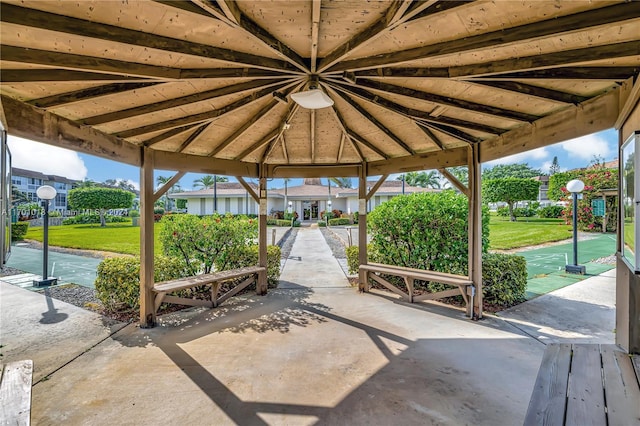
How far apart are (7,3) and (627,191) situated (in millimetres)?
4258

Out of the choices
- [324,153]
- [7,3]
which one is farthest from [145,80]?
[324,153]

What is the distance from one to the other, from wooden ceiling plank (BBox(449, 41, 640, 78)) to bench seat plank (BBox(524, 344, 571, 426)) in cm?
207

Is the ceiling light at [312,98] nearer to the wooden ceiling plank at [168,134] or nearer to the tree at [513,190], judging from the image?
the wooden ceiling plank at [168,134]

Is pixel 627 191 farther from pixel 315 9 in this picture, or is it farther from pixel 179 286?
pixel 179 286

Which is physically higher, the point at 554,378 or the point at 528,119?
the point at 528,119

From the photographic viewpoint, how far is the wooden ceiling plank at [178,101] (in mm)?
2922

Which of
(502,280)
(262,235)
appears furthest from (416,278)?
(262,235)

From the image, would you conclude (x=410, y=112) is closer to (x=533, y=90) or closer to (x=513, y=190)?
(x=533, y=90)

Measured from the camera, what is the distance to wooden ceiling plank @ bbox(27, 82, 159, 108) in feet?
8.66

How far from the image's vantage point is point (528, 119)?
3258mm

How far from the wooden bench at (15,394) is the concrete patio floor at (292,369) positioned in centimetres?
81

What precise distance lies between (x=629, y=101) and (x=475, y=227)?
257 centimetres

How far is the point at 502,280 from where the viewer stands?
489 centimetres

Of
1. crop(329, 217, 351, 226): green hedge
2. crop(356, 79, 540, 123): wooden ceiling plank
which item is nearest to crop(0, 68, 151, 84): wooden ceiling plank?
crop(356, 79, 540, 123): wooden ceiling plank
